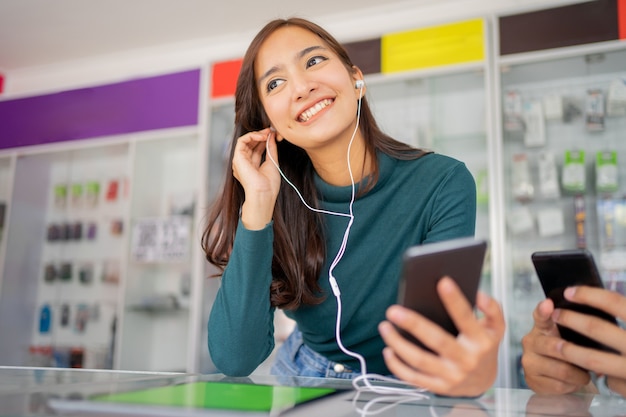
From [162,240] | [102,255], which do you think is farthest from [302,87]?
[102,255]

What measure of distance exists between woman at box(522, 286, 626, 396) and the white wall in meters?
2.34

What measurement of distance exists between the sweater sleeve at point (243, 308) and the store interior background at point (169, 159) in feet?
5.96

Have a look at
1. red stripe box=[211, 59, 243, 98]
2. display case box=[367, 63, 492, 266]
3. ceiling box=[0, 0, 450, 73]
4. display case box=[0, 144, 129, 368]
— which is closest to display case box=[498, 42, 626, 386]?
display case box=[367, 63, 492, 266]

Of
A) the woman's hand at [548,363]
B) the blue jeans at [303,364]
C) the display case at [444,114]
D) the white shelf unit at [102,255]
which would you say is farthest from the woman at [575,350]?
the white shelf unit at [102,255]

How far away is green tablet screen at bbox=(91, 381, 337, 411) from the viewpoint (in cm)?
52

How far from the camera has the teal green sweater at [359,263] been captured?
984mm

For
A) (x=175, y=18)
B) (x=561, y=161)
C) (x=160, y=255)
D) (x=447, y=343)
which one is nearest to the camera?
(x=447, y=343)

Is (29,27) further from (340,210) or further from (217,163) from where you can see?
(340,210)

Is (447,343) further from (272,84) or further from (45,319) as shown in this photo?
(45,319)

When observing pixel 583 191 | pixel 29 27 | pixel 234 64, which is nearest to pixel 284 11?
pixel 234 64

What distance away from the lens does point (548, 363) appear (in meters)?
0.70

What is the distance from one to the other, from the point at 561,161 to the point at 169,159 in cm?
240

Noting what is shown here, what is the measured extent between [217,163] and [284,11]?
1052mm

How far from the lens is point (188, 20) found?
359 centimetres
